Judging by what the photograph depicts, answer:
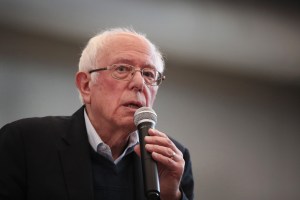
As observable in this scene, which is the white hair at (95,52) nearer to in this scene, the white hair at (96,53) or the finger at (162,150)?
the white hair at (96,53)

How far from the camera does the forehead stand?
1.67 meters

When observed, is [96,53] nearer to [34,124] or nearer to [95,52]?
[95,52]

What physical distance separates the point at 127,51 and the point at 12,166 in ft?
2.25

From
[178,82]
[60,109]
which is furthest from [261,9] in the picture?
[60,109]

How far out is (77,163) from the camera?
5.01 feet

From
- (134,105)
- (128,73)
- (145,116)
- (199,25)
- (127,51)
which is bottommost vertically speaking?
(145,116)

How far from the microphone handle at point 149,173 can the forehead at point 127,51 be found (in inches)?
19.6

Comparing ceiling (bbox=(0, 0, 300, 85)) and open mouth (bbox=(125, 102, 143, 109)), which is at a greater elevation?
ceiling (bbox=(0, 0, 300, 85))

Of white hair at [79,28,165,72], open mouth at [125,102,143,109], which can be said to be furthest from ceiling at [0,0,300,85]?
open mouth at [125,102,143,109]

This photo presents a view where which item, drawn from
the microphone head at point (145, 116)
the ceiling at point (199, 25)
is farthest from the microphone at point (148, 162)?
the ceiling at point (199, 25)

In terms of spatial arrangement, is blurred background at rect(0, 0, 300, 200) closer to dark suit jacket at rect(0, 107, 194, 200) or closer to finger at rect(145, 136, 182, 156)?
dark suit jacket at rect(0, 107, 194, 200)

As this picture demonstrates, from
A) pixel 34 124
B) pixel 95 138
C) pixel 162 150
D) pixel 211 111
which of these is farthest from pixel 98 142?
pixel 211 111

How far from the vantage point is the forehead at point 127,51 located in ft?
5.46

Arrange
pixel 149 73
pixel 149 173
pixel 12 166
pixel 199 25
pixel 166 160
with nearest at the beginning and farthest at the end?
pixel 149 173 → pixel 166 160 → pixel 12 166 → pixel 149 73 → pixel 199 25
